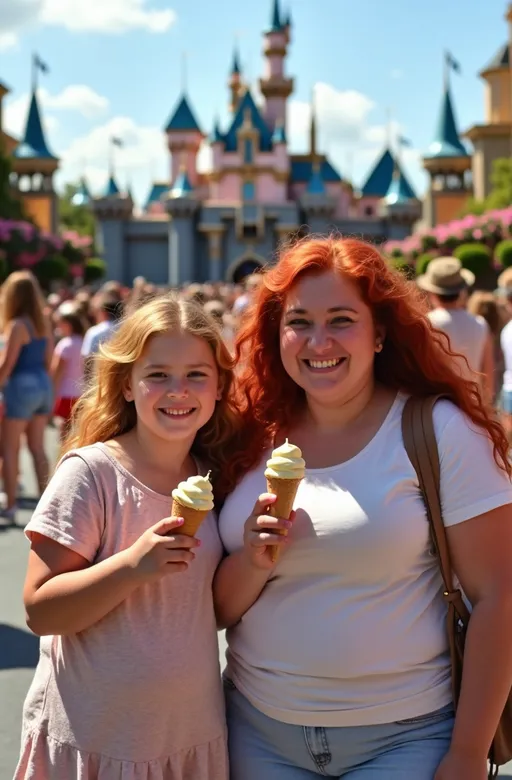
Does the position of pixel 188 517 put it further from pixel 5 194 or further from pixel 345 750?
pixel 5 194

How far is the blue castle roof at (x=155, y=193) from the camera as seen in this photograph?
202 feet

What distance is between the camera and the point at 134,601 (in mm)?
2080

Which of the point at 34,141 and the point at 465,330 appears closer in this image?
the point at 465,330

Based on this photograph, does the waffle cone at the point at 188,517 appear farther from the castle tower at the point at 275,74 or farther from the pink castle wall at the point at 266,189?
the castle tower at the point at 275,74

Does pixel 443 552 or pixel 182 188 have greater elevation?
pixel 182 188

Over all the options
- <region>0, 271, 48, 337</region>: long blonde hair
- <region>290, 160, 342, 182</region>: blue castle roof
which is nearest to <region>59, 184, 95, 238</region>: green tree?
<region>290, 160, 342, 182</region>: blue castle roof

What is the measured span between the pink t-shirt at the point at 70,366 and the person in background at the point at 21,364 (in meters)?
0.55

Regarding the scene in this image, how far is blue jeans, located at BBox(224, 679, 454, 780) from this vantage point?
2.03m

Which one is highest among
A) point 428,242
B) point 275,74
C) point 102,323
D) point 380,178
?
point 275,74

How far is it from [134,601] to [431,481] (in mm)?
659

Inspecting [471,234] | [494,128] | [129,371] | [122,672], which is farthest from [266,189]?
[122,672]

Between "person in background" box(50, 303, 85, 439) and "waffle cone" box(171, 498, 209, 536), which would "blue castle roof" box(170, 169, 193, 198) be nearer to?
"person in background" box(50, 303, 85, 439)

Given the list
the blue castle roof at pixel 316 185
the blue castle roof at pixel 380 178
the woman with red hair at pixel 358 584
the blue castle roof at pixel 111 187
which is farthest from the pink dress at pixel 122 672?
the blue castle roof at pixel 380 178

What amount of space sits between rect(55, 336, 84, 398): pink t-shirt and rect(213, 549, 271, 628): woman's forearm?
5.64 meters
